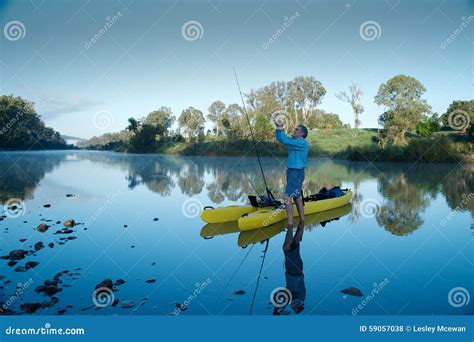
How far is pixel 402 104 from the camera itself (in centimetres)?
2789

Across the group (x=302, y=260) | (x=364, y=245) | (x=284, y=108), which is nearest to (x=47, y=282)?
(x=302, y=260)

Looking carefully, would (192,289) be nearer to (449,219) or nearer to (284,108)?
(449,219)

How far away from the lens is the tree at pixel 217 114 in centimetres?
4222

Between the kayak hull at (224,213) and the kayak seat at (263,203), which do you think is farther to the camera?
the kayak seat at (263,203)

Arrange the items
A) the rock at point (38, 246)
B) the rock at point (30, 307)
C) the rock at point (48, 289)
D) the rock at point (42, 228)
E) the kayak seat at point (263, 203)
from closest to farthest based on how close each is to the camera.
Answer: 1. the rock at point (30, 307)
2. the rock at point (48, 289)
3. the rock at point (38, 246)
4. the rock at point (42, 228)
5. the kayak seat at point (263, 203)

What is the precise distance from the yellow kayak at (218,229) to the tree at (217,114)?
34.9m

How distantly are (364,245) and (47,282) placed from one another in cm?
457

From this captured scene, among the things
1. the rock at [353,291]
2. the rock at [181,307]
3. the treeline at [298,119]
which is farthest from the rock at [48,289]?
the treeline at [298,119]

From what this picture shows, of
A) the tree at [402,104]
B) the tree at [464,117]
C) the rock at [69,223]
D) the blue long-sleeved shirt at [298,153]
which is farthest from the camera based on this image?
the tree at [402,104]

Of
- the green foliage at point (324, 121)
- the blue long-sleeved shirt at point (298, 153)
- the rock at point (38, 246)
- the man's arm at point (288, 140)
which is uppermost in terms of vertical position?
the green foliage at point (324, 121)

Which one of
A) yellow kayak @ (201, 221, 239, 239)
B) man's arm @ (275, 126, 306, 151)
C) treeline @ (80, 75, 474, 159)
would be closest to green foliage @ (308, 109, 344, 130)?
treeline @ (80, 75, 474, 159)

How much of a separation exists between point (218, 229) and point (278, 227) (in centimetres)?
114

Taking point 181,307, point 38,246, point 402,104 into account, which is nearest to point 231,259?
point 181,307

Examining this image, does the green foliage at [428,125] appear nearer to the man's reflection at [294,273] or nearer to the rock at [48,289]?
the man's reflection at [294,273]
